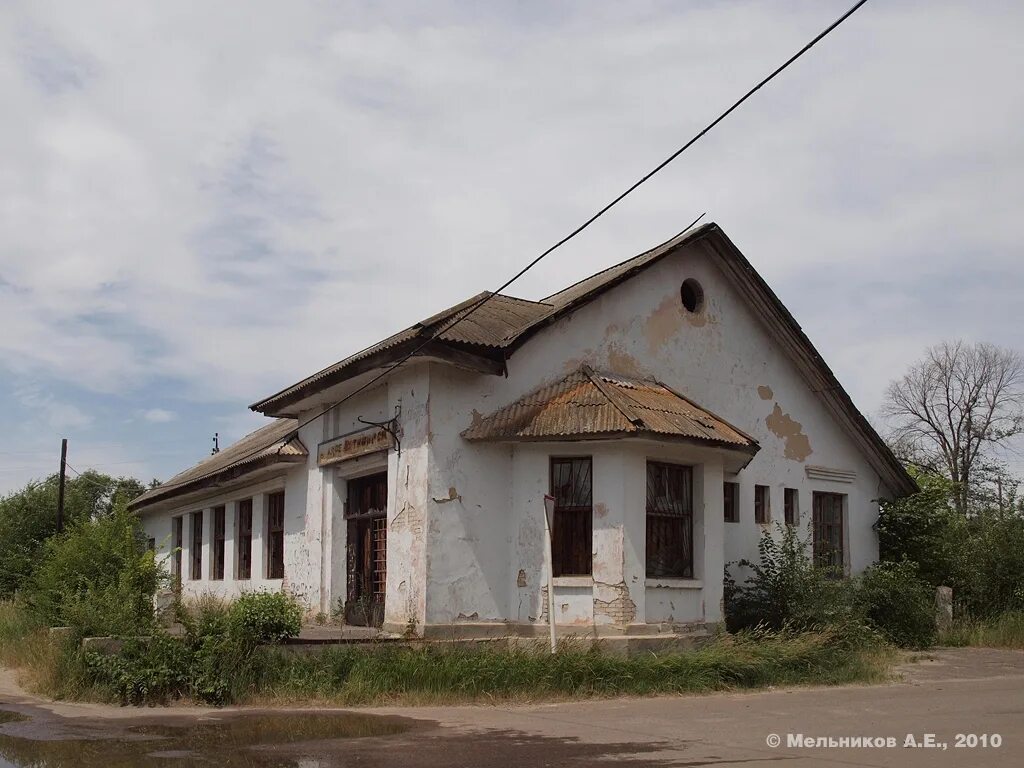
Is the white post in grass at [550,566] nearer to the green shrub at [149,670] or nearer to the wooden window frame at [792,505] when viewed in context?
the green shrub at [149,670]

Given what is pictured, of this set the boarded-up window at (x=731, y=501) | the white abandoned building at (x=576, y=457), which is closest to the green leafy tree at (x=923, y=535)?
the white abandoned building at (x=576, y=457)

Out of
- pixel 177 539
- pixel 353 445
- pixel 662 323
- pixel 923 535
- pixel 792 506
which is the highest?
pixel 662 323

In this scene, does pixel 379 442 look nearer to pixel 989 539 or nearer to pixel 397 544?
pixel 397 544

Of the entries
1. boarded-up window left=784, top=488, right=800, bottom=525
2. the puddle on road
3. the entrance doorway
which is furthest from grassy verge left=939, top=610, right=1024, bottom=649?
the puddle on road

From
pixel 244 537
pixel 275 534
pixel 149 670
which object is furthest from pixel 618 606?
pixel 244 537

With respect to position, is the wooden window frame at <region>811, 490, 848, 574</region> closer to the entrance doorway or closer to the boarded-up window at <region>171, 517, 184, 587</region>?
the entrance doorway

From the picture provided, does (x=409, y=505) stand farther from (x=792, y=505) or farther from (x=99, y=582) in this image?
(x=792, y=505)

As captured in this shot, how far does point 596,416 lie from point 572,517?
1539mm

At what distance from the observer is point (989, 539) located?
839 inches

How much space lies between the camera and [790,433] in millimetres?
19469

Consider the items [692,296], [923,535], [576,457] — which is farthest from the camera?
[923,535]

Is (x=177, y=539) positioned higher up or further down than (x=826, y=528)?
further down

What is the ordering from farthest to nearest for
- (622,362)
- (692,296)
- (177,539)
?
(177,539)
(692,296)
(622,362)

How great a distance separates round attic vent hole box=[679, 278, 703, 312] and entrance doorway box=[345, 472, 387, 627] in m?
5.99
